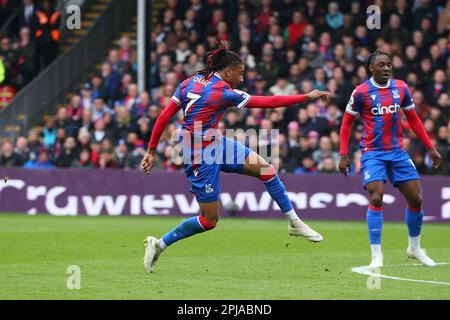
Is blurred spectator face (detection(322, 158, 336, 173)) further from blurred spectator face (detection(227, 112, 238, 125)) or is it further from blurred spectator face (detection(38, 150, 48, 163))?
blurred spectator face (detection(38, 150, 48, 163))

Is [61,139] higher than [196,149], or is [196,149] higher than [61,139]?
[196,149]

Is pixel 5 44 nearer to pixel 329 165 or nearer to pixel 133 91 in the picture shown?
pixel 133 91

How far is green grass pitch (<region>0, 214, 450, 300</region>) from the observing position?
33.3ft

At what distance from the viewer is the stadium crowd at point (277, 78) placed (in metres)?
20.9

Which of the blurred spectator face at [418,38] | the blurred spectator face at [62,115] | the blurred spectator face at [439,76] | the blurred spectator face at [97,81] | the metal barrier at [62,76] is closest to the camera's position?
the blurred spectator face at [439,76]

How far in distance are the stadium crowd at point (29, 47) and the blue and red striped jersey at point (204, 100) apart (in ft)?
46.7

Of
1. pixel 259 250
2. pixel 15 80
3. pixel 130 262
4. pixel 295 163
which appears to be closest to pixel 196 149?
pixel 130 262

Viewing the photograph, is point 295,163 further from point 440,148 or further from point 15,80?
point 15,80

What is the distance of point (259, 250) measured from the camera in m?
14.6

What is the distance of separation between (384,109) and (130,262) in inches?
134

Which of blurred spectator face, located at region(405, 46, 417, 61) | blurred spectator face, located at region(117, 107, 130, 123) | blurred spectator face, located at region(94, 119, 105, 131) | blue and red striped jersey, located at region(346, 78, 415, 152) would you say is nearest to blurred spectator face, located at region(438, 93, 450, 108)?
blurred spectator face, located at region(405, 46, 417, 61)

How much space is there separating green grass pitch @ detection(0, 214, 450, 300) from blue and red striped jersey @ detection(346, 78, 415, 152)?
55.2 inches

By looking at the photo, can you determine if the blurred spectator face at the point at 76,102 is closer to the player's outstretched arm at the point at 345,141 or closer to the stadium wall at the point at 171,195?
the stadium wall at the point at 171,195

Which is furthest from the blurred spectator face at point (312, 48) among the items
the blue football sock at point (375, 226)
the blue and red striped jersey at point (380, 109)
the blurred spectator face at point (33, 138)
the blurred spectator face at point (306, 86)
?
the blue football sock at point (375, 226)
